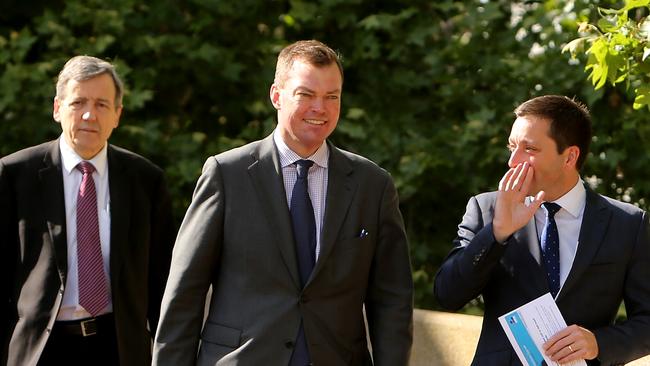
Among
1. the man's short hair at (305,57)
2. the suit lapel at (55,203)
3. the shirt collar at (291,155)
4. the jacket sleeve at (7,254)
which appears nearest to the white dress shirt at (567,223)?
the shirt collar at (291,155)

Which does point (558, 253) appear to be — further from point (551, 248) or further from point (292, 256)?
point (292, 256)

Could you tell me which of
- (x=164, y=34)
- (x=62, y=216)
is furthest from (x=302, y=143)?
(x=164, y=34)

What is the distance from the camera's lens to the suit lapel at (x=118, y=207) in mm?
5211

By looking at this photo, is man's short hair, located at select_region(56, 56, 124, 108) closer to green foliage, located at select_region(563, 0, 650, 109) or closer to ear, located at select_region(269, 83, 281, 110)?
ear, located at select_region(269, 83, 281, 110)

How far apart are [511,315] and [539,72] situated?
362 cm

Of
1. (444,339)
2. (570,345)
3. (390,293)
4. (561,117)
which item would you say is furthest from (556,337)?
(444,339)

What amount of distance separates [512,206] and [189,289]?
3.89 ft

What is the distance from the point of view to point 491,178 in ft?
25.5

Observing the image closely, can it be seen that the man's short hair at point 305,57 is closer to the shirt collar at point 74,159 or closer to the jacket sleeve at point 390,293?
the jacket sleeve at point 390,293

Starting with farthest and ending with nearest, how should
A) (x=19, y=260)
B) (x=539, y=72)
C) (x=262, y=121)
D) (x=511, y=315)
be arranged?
(x=262, y=121), (x=539, y=72), (x=19, y=260), (x=511, y=315)

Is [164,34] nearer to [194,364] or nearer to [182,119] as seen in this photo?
[182,119]

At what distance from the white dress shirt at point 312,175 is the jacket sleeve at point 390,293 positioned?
0.24m

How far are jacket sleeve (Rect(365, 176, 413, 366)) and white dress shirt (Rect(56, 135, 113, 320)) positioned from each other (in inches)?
53.8

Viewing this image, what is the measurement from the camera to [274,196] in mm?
4289
